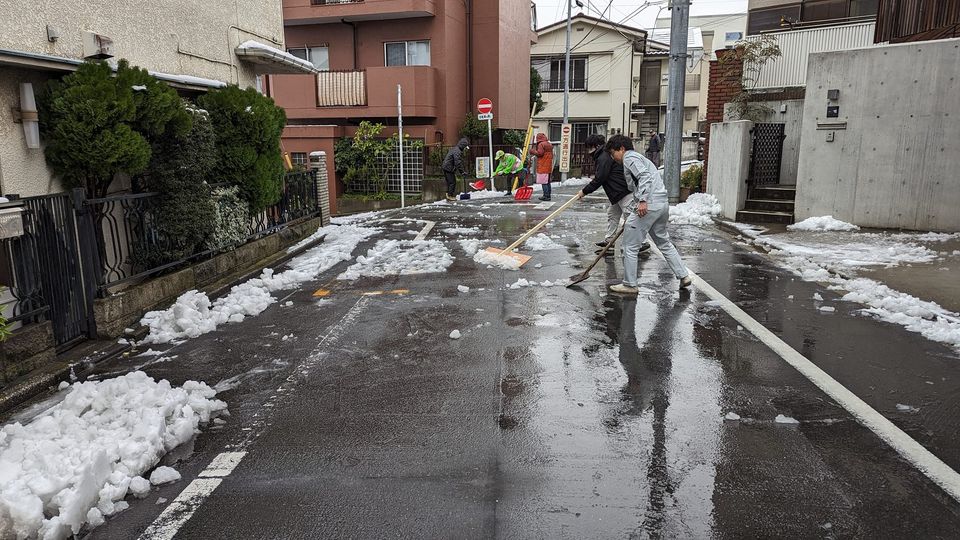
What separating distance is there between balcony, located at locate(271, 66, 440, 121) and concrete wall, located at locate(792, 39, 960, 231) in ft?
39.9

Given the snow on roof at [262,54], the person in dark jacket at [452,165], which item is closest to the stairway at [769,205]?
the person in dark jacket at [452,165]

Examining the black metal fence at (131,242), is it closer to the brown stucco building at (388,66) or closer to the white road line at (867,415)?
the white road line at (867,415)

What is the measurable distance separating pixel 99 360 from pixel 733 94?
1521 cm

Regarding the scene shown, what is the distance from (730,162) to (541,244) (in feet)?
18.9

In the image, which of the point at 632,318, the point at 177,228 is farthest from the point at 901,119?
the point at 177,228

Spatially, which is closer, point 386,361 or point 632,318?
point 386,361

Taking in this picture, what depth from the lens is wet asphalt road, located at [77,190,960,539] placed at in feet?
10.7

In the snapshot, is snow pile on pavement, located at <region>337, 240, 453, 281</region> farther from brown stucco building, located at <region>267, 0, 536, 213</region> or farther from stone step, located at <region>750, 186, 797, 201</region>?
brown stucco building, located at <region>267, 0, 536, 213</region>

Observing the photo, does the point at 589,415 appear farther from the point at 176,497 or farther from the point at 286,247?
the point at 286,247

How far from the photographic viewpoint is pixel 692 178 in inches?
763

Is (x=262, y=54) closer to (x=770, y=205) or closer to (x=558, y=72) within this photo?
(x=770, y=205)

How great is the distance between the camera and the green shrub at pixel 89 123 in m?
6.36

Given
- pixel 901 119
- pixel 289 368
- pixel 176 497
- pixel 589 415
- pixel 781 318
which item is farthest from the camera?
pixel 901 119

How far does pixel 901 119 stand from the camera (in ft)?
37.6
